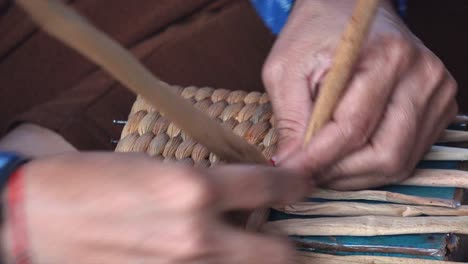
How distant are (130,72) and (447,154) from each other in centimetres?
36

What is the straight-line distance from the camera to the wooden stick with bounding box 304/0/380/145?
1.71 ft

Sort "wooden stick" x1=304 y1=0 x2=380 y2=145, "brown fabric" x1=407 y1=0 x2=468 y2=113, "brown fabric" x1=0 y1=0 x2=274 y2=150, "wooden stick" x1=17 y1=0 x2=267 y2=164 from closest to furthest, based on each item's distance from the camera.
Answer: "wooden stick" x1=17 y1=0 x2=267 y2=164 < "wooden stick" x1=304 y1=0 x2=380 y2=145 < "brown fabric" x1=0 y1=0 x2=274 y2=150 < "brown fabric" x1=407 y1=0 x2=468 y2=113

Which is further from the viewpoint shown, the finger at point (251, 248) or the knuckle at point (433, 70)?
the knuckle at point (433, 70)

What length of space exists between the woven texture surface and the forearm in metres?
0.11

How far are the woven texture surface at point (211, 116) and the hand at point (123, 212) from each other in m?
0.22

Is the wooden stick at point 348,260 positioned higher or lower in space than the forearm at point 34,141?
lower

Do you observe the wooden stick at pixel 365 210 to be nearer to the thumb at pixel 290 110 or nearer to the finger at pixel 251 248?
the thumb at pixel 290 110

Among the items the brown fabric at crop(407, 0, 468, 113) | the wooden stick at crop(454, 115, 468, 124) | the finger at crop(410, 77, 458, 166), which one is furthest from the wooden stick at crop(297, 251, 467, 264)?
the brown fabric at crop(407, 0, 468, 113)

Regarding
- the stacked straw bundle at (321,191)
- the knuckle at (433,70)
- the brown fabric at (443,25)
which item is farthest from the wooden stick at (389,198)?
the brown fabric at (443,25)

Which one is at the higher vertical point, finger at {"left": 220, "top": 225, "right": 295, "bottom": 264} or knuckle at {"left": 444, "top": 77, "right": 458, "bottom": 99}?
finger at {"left": 220, "top": 225, "right": 295, "bottom": 264}

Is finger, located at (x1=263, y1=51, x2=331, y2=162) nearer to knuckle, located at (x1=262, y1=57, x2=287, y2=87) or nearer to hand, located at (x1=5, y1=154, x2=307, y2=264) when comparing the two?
knuckle, located at (x1=262, y1=57, x2=287, y2=87)

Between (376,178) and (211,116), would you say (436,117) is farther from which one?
→ (211,116)

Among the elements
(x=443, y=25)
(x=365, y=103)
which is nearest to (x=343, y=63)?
(x=365, y=103)

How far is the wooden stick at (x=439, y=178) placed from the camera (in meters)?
0.59
